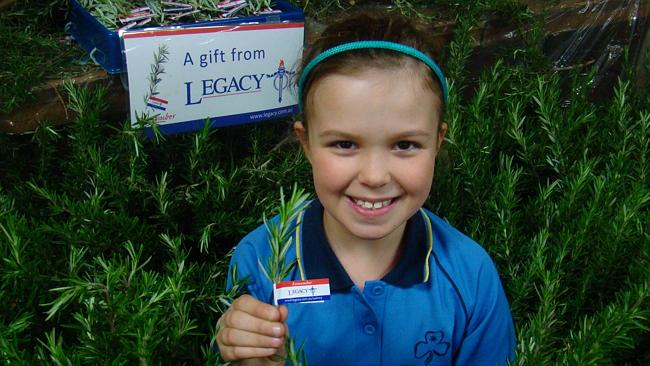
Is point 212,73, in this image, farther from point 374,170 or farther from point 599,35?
point 599,35

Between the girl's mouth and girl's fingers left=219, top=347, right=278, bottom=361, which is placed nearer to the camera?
girl's fingers left=219, top=347, right=278, bottom=361

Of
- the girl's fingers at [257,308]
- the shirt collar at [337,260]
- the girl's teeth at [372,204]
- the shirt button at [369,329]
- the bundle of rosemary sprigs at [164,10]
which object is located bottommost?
the shirt button at [369,329]

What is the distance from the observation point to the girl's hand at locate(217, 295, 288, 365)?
1096 millimetres

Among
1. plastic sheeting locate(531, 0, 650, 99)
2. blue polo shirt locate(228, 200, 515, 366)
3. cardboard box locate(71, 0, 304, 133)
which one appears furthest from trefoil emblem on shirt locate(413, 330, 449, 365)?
plastic sheeting locate(531, 0, 650, 99)

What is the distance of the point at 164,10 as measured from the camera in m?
2.12

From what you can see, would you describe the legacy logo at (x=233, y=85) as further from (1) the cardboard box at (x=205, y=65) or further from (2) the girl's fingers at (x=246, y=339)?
(2) the girl's fingers at (x=246, y=339)

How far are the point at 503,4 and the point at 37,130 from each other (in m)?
1.66

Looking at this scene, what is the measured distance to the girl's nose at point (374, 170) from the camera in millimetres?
1271

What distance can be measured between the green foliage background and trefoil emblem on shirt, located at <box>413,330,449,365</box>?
0.61ft

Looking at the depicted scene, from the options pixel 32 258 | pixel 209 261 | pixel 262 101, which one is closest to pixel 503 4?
pixel 262 101

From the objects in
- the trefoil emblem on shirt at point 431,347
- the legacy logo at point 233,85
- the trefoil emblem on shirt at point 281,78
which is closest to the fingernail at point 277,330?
the trefoil emblem on shirt at point 431,347

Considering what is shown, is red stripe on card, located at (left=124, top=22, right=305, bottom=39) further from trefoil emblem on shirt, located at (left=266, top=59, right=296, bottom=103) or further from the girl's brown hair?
the girl's brown hair

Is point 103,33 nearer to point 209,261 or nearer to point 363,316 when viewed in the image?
point 209,261

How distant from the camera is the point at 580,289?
5.05 feet
